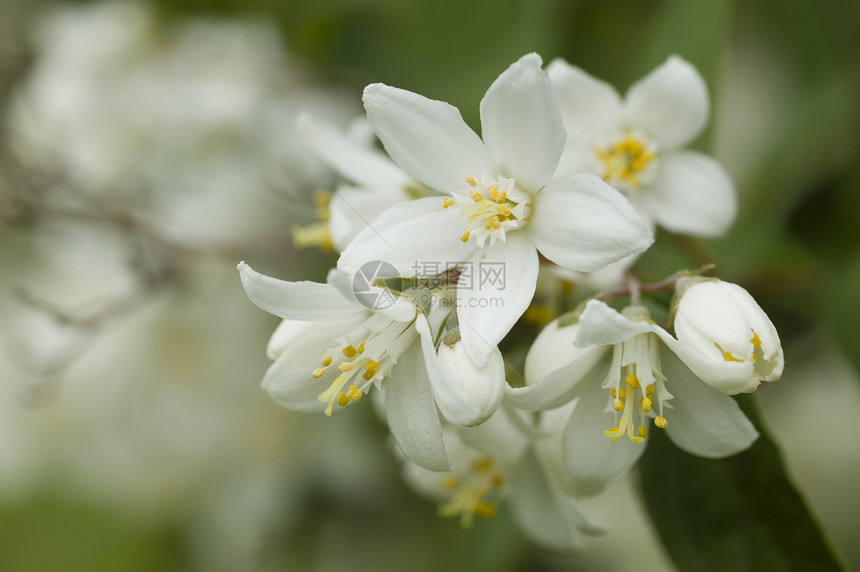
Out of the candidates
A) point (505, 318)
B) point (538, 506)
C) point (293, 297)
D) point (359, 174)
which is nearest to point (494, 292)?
point (505, 318)

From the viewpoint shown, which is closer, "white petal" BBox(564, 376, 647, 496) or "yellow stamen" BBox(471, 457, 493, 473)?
"white petal" BBox(564, 376, 647, 496)

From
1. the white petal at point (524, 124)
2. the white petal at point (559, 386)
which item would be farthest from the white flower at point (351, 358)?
the white petal at point (524, 124)

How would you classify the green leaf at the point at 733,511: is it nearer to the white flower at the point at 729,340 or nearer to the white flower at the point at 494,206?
the white flower at the point at 729,340

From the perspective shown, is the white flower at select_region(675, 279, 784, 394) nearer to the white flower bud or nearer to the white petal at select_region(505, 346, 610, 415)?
the white petal at select_region(505, 346, 610, 415)

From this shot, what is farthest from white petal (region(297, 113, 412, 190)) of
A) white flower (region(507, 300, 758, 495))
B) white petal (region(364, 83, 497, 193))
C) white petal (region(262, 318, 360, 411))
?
white flower (region(507, 300, 758, 495))

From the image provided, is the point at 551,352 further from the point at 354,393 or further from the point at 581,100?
the point at 581,100
